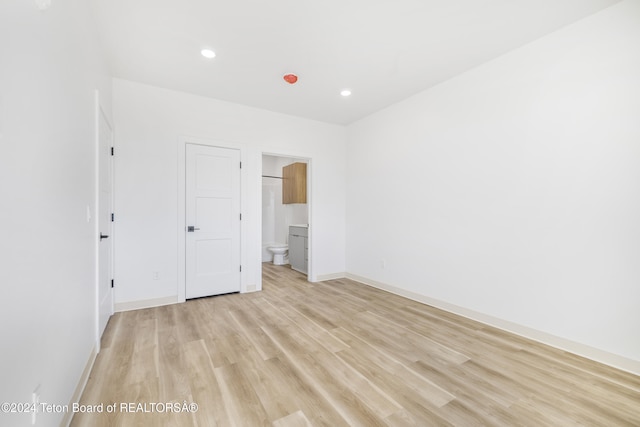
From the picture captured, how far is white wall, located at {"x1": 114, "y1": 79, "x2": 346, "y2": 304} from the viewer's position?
3.09 m

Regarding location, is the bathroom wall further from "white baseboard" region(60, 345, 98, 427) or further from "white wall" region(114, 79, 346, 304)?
"white baseboard" region(60, 345, 98, 427)

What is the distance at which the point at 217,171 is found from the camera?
12.0 feet

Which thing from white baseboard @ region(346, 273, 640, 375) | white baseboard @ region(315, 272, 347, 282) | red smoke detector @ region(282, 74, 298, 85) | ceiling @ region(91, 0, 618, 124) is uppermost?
ceiling @ region(91, 0, 618, 124)

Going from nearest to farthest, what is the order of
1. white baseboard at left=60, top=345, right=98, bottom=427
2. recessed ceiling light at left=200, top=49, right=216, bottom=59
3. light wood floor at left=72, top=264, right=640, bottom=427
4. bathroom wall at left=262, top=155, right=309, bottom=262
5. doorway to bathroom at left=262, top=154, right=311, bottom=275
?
white baseboard at left=60, top=345, right=98, bottom=427, light wood floor at left=72, top=264, right=640, bottom=427, recessed ceiling light at left=200, top=49, right=216, bottom=59, doorway to bathroom at left=262, top=154, right=311, bottom=275, bathroom wall at left=262, top=155, right=309, bottom=262

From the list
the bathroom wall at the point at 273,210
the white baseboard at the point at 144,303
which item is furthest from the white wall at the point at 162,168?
the bathroom wall at the point at 273,210

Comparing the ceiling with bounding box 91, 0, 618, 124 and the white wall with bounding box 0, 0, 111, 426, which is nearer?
the white wall with bounding box 0, 0, 111, 426

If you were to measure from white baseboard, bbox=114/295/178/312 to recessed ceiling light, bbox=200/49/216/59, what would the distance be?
2832mm

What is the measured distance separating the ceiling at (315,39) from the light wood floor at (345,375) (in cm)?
273

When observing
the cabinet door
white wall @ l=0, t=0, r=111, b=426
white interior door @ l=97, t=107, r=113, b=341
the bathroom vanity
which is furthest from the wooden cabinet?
white wall @ l=0, t=0, r=111, b=426

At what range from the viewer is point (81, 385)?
1668 mm

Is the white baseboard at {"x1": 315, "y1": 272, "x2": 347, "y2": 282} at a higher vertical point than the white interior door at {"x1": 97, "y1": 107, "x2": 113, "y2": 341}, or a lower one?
lower

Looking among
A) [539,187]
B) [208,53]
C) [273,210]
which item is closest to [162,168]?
[208,53]

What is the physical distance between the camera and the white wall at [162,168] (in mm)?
3088

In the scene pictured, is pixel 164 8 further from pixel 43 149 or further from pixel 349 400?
pixel 349 400
